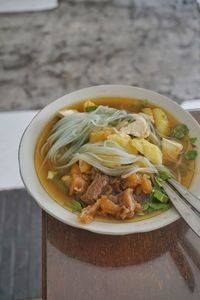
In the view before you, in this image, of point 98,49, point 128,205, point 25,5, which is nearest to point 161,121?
point 128,205

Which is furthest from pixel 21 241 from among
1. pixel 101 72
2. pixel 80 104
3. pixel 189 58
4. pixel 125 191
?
pixel 189 58

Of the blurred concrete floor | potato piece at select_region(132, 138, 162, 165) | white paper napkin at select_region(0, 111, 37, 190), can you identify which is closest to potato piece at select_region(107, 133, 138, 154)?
potato piece at select_region(132, 138, 162, 165)

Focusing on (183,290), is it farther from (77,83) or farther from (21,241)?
(77,83)

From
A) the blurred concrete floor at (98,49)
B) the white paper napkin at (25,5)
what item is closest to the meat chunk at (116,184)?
the blurred concrete floor at (98,49)

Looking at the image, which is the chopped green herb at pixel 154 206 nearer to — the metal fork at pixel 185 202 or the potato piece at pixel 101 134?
the metal fork at pixel 185 202

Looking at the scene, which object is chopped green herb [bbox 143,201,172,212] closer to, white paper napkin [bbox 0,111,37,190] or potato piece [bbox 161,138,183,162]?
potato piece [bbox 161,138,183,162]
